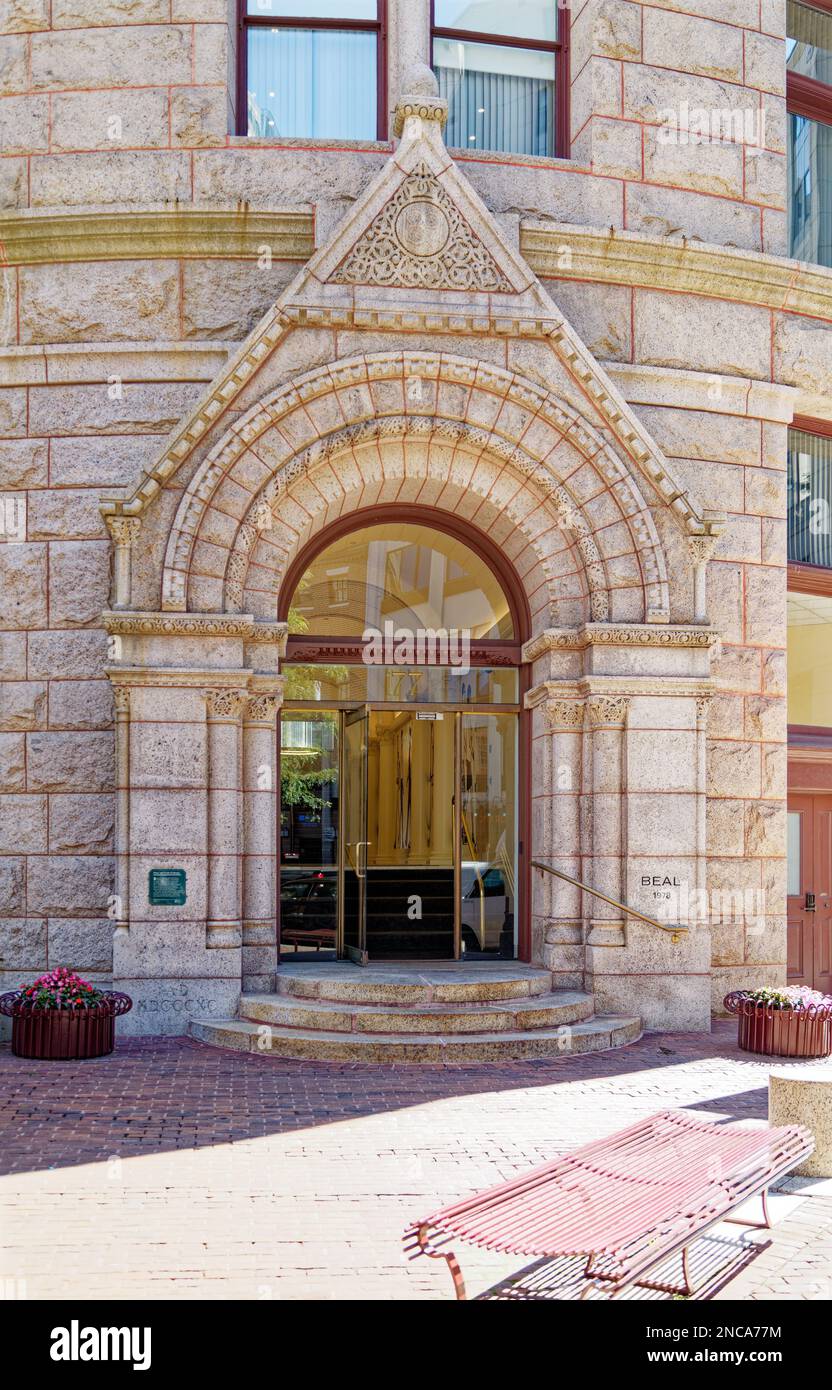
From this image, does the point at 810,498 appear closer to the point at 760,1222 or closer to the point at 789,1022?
the point at 789,1022

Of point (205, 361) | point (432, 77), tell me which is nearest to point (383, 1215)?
point (205, 361)

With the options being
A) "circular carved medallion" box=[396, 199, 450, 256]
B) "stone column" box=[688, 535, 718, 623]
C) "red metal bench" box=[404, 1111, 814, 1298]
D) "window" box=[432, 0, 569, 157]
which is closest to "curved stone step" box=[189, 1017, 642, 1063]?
"red metal bench" box=[404, 1111, 814, 1298]

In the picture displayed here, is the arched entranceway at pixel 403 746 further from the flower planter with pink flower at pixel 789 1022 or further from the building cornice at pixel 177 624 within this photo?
the flower planter with pink flower at pixel 789 1022

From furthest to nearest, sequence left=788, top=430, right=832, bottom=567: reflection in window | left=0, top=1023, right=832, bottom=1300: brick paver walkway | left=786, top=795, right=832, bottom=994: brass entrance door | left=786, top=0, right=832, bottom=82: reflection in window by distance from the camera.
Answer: left=786, top=0, right=832, bottom=82: reflection in window < left=788, top=430, right=832, bottom=567: reflection in window < left=786, top=795, right=832, bottom=994: brass entrance door < left=0, top=1023, right=832, bottom=1300: brick paver walkway

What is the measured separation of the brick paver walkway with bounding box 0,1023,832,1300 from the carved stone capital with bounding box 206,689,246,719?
303cm

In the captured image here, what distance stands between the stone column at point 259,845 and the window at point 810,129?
28.5ft

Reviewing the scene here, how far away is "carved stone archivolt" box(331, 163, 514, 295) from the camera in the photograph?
12922mm

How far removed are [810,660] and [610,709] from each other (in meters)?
3.53

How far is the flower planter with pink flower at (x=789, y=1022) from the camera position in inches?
452

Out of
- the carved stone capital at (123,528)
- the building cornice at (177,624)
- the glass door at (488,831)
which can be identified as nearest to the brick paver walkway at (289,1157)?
the glass door at (488,831)

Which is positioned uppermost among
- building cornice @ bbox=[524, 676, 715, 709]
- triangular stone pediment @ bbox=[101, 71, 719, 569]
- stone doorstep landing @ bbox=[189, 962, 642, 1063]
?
triangular stone pediment @ bbox=[101, 71, 719, 569]

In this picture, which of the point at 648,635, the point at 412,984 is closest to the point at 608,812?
the point at 648,635

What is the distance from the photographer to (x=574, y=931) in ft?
43.1

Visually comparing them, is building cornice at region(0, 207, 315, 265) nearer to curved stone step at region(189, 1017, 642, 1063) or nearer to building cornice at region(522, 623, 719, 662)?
building cornice at region(522, 623, 719, 662)
